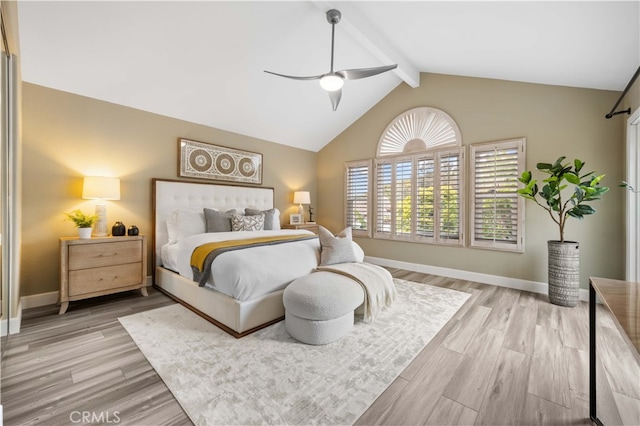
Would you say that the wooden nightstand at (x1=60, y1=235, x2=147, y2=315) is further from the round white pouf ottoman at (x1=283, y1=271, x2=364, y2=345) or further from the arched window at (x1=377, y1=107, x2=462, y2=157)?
the arched window at (x1=377, y1=107, x2=462, y2=157)

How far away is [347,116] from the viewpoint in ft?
17.7

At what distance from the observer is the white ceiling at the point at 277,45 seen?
242 cm

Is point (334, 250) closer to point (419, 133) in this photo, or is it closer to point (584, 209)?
point (584, 209)

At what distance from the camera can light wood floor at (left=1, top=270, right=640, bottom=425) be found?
58.1 inches

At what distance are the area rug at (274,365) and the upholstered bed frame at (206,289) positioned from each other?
4.0 inches

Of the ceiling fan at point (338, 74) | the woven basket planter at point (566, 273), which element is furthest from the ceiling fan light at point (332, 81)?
the woven basket planter at point (566, 273)

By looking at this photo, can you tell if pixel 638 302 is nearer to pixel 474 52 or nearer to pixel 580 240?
pixel 580 240

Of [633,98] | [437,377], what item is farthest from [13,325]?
[633,98]

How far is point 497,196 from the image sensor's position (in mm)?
3896

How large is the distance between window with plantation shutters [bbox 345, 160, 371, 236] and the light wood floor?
116 inches

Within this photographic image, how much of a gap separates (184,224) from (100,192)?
967 mm

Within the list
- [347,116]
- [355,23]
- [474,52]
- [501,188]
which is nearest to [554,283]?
[501,188]

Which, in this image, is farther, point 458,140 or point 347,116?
point 347,116

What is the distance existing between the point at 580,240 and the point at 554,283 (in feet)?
2.51
